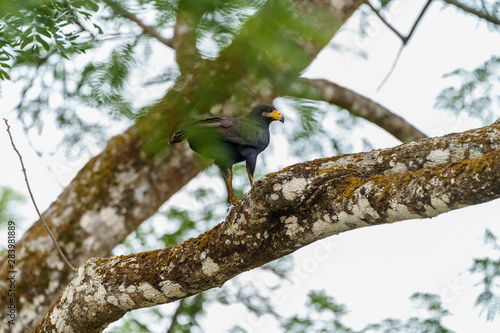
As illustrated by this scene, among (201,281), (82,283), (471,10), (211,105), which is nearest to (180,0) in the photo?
(211,105)

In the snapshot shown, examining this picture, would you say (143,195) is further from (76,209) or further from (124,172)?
(76,209)

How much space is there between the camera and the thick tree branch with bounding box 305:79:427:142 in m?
5.75

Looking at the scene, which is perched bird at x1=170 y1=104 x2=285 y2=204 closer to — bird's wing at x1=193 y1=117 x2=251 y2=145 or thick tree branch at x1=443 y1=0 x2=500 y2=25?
bird's wing at x1=193 y1=117 x2=251 y2=145

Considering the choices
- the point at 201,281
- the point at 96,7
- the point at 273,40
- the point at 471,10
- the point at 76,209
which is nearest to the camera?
the point at 273,40

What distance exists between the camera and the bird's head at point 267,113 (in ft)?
14.3

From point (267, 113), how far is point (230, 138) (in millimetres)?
1676

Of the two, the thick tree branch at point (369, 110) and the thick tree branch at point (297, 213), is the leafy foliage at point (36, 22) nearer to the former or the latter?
the thick tree branch at point (297, 213)

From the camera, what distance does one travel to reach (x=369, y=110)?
6.00 meters

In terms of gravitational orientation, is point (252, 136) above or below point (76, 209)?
above

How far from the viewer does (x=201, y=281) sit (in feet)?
9.77

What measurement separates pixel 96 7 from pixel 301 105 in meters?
0.62

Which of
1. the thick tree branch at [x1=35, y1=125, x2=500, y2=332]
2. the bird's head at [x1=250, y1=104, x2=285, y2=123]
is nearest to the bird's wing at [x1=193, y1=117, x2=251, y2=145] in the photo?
the thick tree branch at [x1=35, y1=125, x2=500, y2=332]

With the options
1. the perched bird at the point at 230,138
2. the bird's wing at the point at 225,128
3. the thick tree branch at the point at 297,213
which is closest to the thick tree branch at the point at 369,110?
the perched bird at the point at 230,138

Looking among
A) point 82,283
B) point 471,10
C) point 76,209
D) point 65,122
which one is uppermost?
point 471,10
